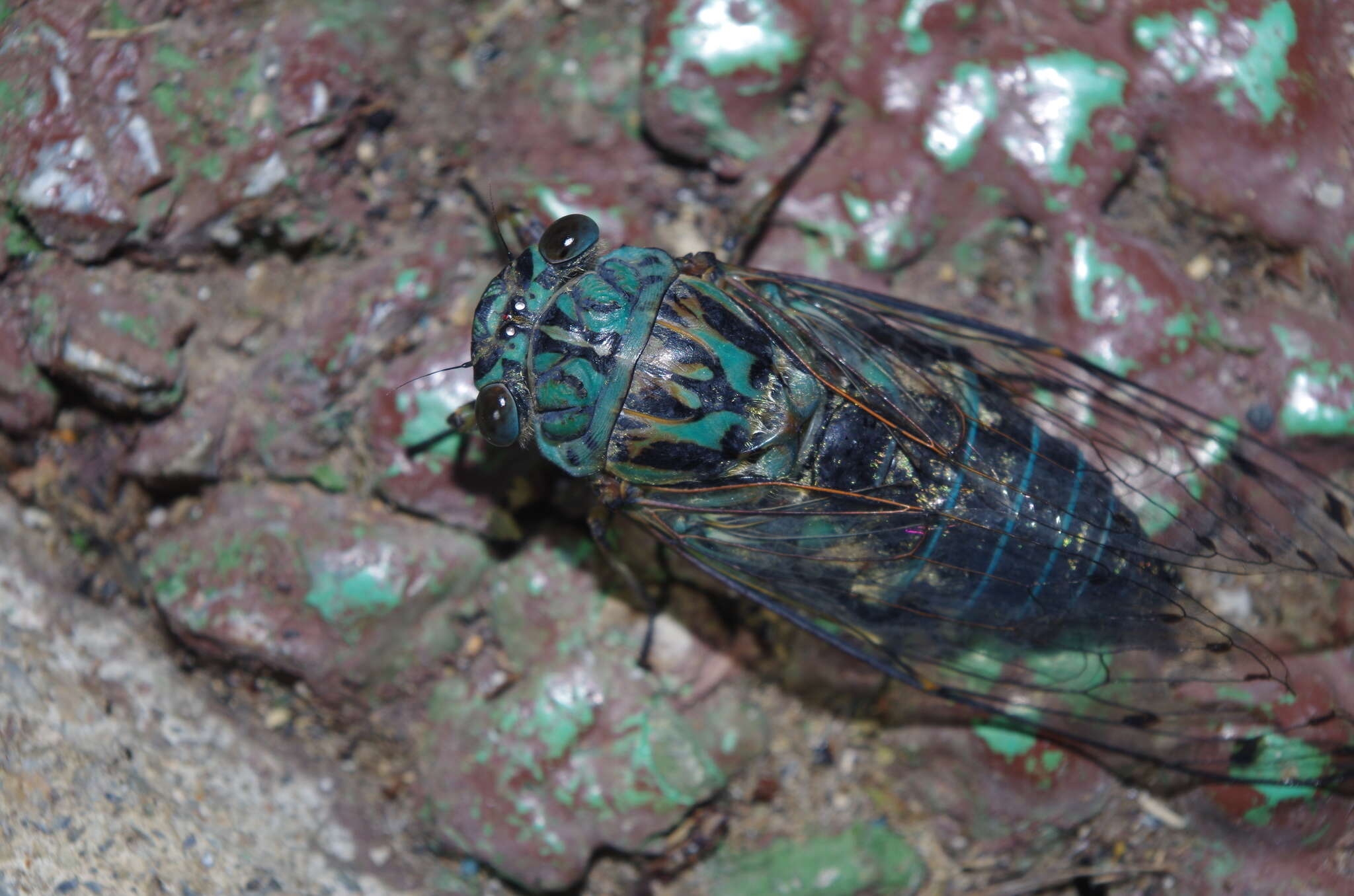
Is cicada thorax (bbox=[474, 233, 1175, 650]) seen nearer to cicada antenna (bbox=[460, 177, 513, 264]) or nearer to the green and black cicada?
the green and black cicada

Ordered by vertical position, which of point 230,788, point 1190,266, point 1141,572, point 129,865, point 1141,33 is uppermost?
point 1141,33

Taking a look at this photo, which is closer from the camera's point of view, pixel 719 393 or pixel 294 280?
pixel 719 393

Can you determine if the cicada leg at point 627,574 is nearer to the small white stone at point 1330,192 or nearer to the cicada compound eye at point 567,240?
the cicada compound eye at point 567,240

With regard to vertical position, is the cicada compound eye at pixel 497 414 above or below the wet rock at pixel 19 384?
above

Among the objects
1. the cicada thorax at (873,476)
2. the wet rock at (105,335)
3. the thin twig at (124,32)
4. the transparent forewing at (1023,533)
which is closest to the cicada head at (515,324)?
the cicada thorax at (873,476)

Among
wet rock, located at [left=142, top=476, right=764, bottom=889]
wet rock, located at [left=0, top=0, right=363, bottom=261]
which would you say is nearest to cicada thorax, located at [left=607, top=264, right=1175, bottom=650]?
wet rock, located at [left=142, top=476, right=764, bottom=889]

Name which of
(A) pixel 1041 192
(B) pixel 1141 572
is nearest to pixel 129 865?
(B) pixel 1141 572

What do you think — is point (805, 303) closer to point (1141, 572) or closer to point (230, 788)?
point (1141, 572)
